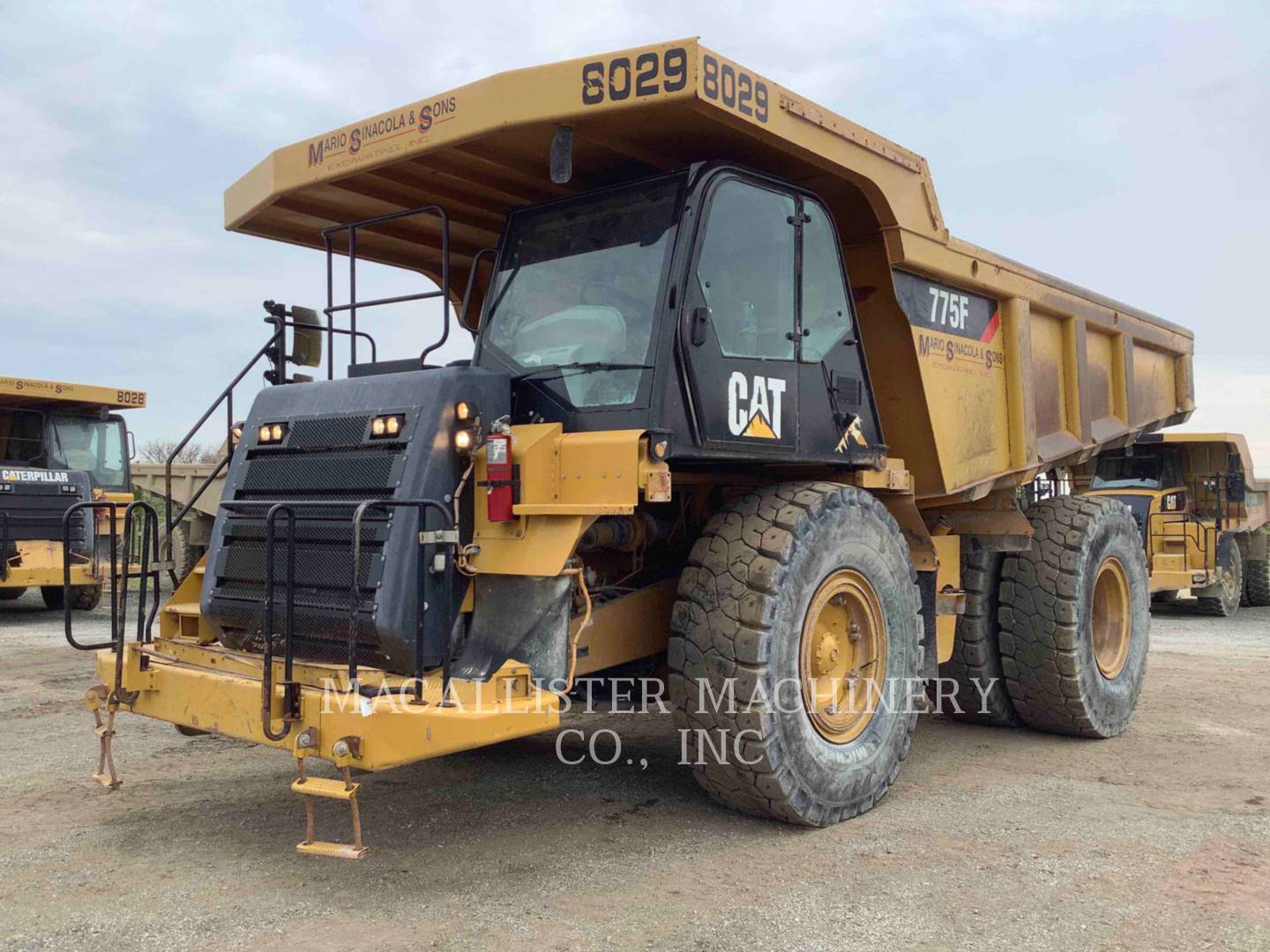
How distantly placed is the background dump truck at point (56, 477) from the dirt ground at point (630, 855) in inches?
313

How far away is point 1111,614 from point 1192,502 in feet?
32.8

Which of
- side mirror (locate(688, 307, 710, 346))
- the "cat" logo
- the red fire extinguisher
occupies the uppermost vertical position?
side mirror (locate(688, 307, 710, 346))

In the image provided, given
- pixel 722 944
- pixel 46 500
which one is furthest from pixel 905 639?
pixel 46 500

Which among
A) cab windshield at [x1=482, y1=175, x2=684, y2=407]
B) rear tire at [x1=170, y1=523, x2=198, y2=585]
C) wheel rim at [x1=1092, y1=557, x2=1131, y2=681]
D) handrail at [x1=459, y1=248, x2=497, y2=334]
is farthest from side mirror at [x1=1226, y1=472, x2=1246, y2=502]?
rear tire at [x1=170, y1=523, x2=198, y2=585]

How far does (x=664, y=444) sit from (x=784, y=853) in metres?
1.65

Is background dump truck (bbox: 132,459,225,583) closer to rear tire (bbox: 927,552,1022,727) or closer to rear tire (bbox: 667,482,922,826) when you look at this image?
rear tire (bbox: 927,552,1022,727)

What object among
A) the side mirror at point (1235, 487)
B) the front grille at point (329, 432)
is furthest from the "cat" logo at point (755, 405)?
the side mirror at point (1235, 487)

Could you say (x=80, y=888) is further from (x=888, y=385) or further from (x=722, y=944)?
(x=888, y=385)

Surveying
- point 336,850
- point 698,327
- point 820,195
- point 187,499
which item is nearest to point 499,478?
point 698,327

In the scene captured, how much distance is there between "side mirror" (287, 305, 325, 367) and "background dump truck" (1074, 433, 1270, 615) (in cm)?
1241

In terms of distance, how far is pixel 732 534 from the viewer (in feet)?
14.8

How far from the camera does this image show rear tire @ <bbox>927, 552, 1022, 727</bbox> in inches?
262

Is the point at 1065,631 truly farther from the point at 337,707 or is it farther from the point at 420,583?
the point at 337,707

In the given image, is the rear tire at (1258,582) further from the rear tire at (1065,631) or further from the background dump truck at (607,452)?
the background dump truck at (607,452)
